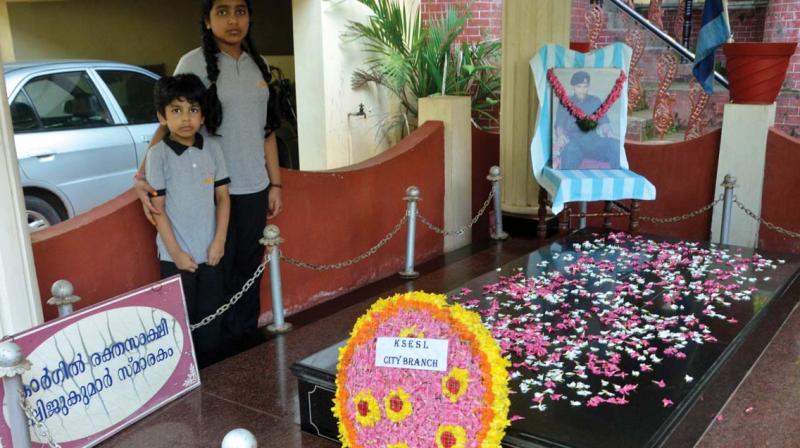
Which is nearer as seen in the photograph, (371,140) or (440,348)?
(440,348)

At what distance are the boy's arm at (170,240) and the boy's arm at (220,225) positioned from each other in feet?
0.29

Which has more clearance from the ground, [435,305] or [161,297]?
[435,305]

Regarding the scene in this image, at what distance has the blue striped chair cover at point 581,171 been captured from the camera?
15.8 feet

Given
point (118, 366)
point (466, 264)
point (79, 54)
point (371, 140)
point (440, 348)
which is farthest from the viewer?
point (79, 54)

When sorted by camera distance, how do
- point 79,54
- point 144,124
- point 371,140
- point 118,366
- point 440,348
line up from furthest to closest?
1. point 79,54
2. point 371,140
3. point 144,124
4. point 118,366
5. point 440,348

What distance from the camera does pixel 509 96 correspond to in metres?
5.64

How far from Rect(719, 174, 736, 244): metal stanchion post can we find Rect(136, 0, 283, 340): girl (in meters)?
2.94

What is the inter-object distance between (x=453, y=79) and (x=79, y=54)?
16.4 ft

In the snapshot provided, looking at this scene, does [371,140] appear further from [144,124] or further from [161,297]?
[161,297]

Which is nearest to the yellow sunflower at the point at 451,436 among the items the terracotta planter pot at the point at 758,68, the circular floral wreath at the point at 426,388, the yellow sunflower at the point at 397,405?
the circular floral wreath at the point at 426,388

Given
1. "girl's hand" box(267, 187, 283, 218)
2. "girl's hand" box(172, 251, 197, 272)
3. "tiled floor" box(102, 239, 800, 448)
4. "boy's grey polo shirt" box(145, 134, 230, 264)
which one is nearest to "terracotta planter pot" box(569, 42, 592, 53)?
"tiled floor" box(102, 239, 800, 448)

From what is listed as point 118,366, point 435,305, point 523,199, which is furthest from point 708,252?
point 118,366

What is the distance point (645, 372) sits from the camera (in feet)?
9.20

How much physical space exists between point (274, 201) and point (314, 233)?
1.80 ft
